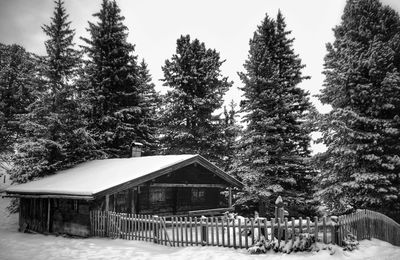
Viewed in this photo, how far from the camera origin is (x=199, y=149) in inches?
1228

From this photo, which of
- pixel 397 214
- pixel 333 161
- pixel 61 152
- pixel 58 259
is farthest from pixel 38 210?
pixel 397 214

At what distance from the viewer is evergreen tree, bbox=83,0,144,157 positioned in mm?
28078

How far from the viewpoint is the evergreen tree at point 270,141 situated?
870 inches

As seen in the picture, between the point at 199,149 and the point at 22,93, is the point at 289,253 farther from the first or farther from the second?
the point at 22,93

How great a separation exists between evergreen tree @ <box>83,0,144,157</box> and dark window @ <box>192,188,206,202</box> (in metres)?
10.2

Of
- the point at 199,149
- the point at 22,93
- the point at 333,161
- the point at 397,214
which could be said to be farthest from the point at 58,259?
the point at 22,93

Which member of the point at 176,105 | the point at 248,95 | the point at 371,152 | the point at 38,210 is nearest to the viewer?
the point at 371,152

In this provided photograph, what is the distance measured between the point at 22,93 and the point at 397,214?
36.7 m

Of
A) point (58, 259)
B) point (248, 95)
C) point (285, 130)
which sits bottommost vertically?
point (58, 259)

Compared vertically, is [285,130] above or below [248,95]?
below

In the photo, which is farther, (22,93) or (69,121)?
(22,93)

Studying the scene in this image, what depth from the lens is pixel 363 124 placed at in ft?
57.8

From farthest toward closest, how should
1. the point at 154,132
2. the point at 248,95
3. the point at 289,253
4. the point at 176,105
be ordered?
1. the point at 154,132
2. the point at 176,105
3. the point at 248,95
4. the point at 289,253

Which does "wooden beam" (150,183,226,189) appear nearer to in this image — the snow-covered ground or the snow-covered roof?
the snow-covered roof
